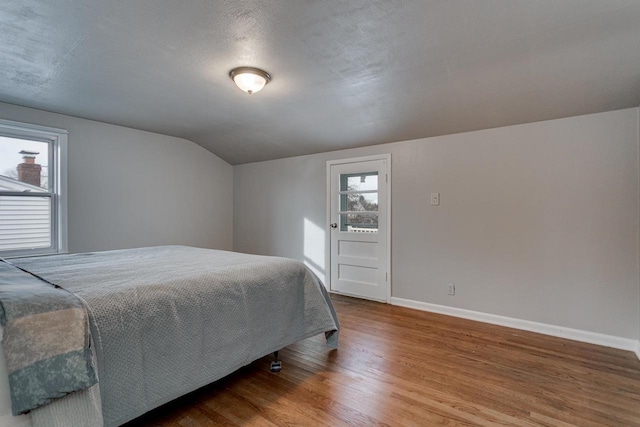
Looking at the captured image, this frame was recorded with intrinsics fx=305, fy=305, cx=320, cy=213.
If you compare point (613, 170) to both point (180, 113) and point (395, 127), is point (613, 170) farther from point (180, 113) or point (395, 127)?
point (180, 113)

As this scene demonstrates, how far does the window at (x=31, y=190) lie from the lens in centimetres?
316

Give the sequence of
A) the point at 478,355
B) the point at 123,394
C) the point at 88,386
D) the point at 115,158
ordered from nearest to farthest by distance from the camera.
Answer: the point at 88,386, the point at 123,394, the point at 478,355, the point at 115,158

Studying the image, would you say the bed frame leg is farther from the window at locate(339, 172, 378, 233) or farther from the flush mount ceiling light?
the window at locate(339, 172, 378, 233)

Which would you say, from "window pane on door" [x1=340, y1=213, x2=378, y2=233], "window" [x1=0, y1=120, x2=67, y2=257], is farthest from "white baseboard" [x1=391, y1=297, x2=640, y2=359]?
"window" [x1=0, y1=120, x2=67, y2=257]

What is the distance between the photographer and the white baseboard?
2519 mm

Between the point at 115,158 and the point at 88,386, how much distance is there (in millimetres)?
3546

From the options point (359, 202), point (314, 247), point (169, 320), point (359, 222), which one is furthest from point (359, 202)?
point (169, 320)

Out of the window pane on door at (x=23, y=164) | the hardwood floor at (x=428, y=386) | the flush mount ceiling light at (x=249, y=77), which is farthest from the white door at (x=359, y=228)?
the window pane on door at (x=23, y=164)

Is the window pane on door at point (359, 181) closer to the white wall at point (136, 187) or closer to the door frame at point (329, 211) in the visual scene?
the door frame at point (329, 211)

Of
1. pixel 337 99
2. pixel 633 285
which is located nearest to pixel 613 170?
pixel 633 285

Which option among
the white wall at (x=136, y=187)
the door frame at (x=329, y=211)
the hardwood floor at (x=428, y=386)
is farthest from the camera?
the door frame at (x=329, y=211)

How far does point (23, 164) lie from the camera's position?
10.7 feet

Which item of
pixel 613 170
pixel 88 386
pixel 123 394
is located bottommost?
pixel 123 394

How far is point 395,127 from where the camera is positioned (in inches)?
132
